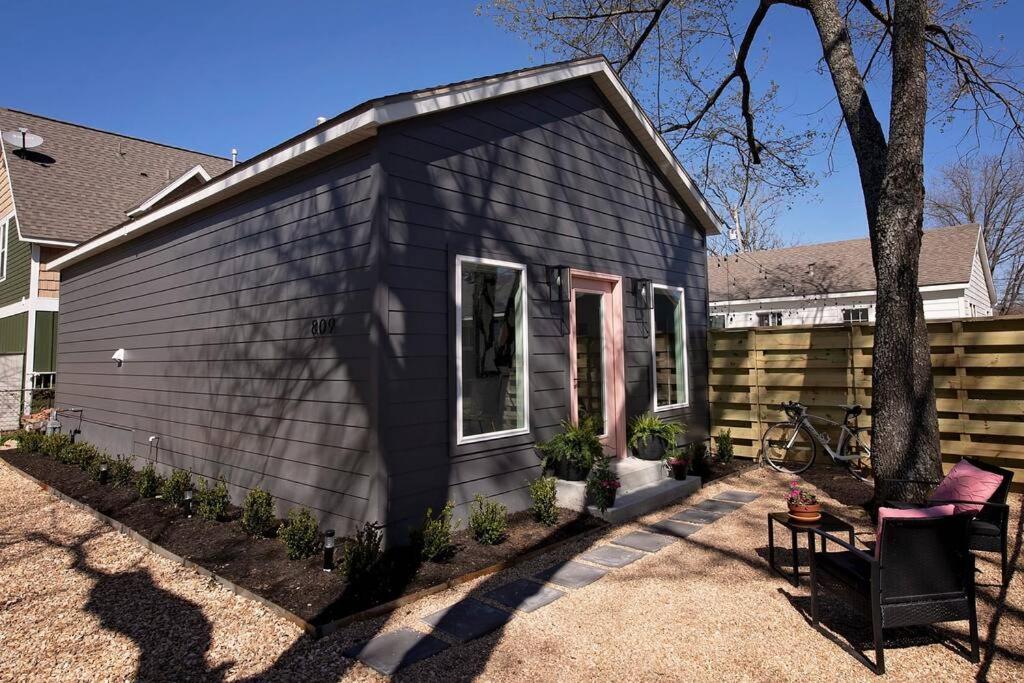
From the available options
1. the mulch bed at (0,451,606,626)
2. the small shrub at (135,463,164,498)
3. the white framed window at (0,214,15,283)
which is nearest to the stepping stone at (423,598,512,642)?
the mulch bed at (0,451,606,626)

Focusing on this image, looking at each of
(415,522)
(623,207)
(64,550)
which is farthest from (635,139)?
(64,550)

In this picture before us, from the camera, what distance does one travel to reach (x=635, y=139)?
7.77m

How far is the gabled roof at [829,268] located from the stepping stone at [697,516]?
583 inches

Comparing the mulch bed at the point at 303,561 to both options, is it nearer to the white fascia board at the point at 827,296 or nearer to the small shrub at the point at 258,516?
the small shrub at the point at 258,516

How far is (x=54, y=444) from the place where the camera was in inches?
367

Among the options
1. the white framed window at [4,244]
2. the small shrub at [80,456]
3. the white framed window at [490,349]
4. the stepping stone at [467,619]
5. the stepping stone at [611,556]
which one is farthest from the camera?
the white framed window at [4,244]

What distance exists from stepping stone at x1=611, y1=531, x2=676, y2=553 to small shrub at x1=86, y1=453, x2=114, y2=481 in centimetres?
667

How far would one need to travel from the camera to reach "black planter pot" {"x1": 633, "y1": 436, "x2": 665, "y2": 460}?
6801mm

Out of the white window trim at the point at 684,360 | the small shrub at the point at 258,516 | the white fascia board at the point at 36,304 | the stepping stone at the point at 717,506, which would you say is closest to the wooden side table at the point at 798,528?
the stepping stone at the point at 717,506

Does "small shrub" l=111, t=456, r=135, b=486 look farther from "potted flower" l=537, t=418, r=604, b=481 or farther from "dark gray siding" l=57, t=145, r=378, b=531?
"potted flower" l=537, t=418, r=604, b=481

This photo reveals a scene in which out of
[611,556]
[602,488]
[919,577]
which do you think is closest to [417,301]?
[602,488]

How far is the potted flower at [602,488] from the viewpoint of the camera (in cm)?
550

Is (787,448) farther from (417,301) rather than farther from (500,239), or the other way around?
(417,301)

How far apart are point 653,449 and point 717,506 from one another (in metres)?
1.00
